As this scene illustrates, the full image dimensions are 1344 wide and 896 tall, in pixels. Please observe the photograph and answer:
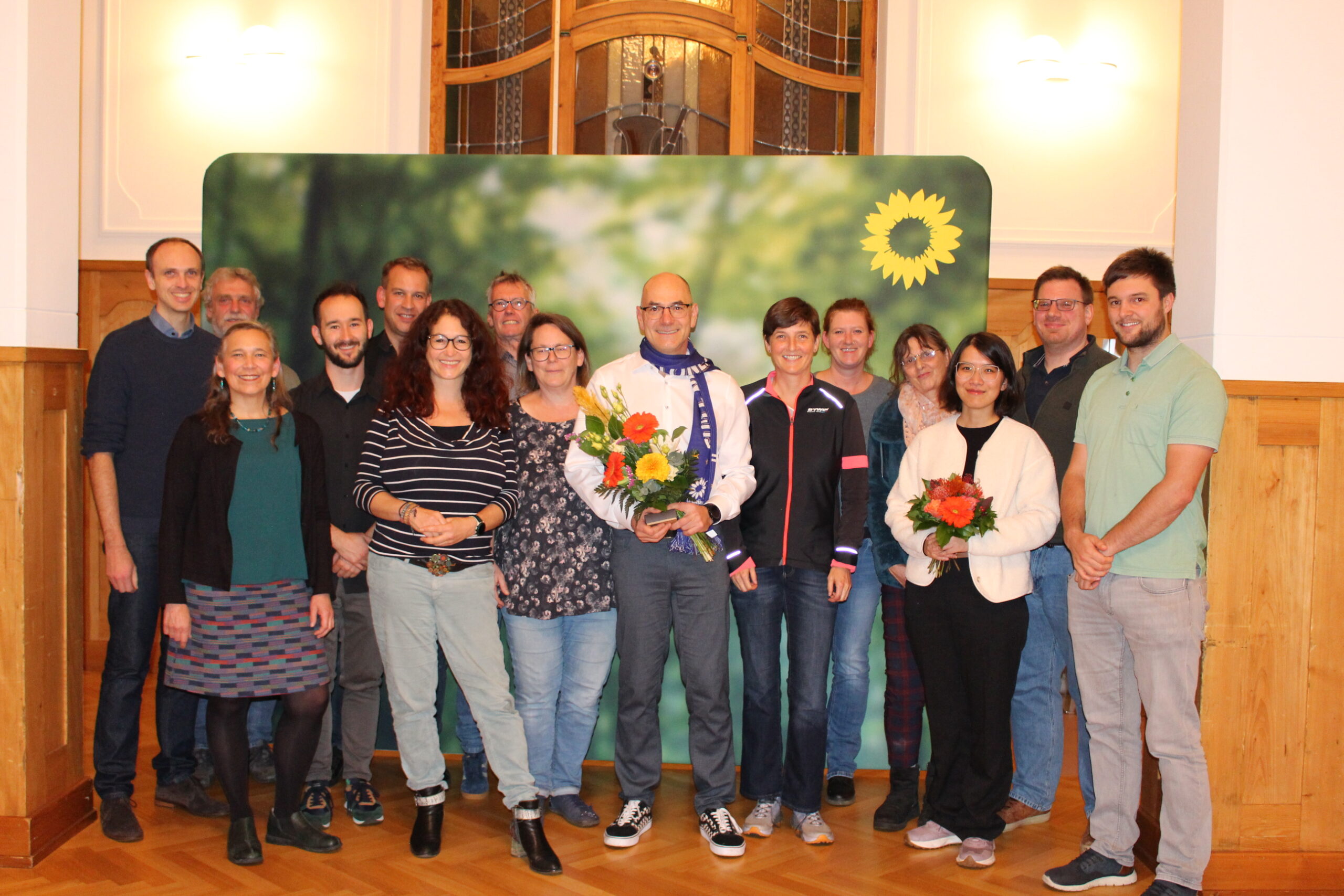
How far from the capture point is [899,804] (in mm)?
3688

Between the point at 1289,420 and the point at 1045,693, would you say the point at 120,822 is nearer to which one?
the point at 1045,693

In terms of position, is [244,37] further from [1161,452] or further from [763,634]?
A: [1161,452]

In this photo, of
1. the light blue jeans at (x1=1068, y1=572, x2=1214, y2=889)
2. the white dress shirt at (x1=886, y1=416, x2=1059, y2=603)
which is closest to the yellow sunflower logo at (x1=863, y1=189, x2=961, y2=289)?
the white dress shirt at (x1=886, y1=416, x2=1059, y2=603)

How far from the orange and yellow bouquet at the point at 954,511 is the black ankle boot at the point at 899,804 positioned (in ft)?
3.38

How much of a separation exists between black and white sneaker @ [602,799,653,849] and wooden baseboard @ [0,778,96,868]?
175 cm

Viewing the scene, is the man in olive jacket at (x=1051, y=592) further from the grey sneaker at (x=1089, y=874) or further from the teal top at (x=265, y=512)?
the teal top at (x=265, y=512)

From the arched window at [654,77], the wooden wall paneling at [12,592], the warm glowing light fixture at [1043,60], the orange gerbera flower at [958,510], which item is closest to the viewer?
the orange gerbera flower at [958,510]

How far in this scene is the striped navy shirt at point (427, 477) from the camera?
324 centimetres

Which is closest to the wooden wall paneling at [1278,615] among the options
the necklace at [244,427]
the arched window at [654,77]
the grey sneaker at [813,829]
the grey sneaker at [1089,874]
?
the grey sneaker at [1089,874]

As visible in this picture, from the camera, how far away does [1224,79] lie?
3191 millimetres

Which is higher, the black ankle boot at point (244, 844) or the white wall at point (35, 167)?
the white wall at point (35, 167)

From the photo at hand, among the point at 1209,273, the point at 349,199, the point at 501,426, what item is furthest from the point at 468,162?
the point at 1209,273

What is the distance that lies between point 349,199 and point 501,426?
4.94ft

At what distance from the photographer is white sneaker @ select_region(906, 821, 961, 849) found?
3445 millimetres
